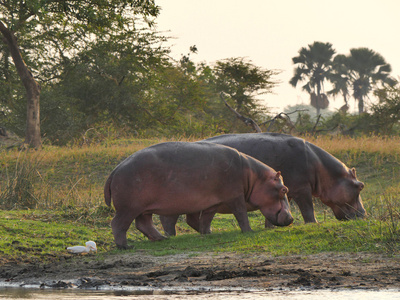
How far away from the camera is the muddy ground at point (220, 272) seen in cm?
449

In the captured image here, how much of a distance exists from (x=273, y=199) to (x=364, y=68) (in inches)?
1954

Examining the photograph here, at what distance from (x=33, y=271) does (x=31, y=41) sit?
63.9ft

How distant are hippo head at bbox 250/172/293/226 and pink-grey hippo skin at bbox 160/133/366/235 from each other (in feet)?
2.57

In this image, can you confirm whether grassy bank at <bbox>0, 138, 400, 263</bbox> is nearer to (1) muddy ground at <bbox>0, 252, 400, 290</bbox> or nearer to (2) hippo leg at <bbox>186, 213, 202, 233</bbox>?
(2) hippo leg at <bbox>186, 213, 202, 233</bbox>

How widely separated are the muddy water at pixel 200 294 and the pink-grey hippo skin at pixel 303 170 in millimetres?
3376

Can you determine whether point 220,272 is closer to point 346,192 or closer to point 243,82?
point 346,192

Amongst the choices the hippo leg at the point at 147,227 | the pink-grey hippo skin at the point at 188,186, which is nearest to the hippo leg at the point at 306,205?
the pink-grey hippo skin at the point at 188,186

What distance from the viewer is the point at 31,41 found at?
2367cm

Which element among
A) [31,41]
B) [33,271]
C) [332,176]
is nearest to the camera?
[33,271]

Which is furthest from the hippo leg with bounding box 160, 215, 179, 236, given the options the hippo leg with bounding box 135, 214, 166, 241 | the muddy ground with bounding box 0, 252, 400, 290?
the muddy ground with bounding box 0, 252, 400, 290

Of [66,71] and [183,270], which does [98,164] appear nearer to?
[66,71]

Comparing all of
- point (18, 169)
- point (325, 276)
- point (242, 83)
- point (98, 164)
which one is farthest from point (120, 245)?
point (242, 83)

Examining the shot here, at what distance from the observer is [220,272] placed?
4836mm

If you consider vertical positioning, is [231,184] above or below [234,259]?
above
